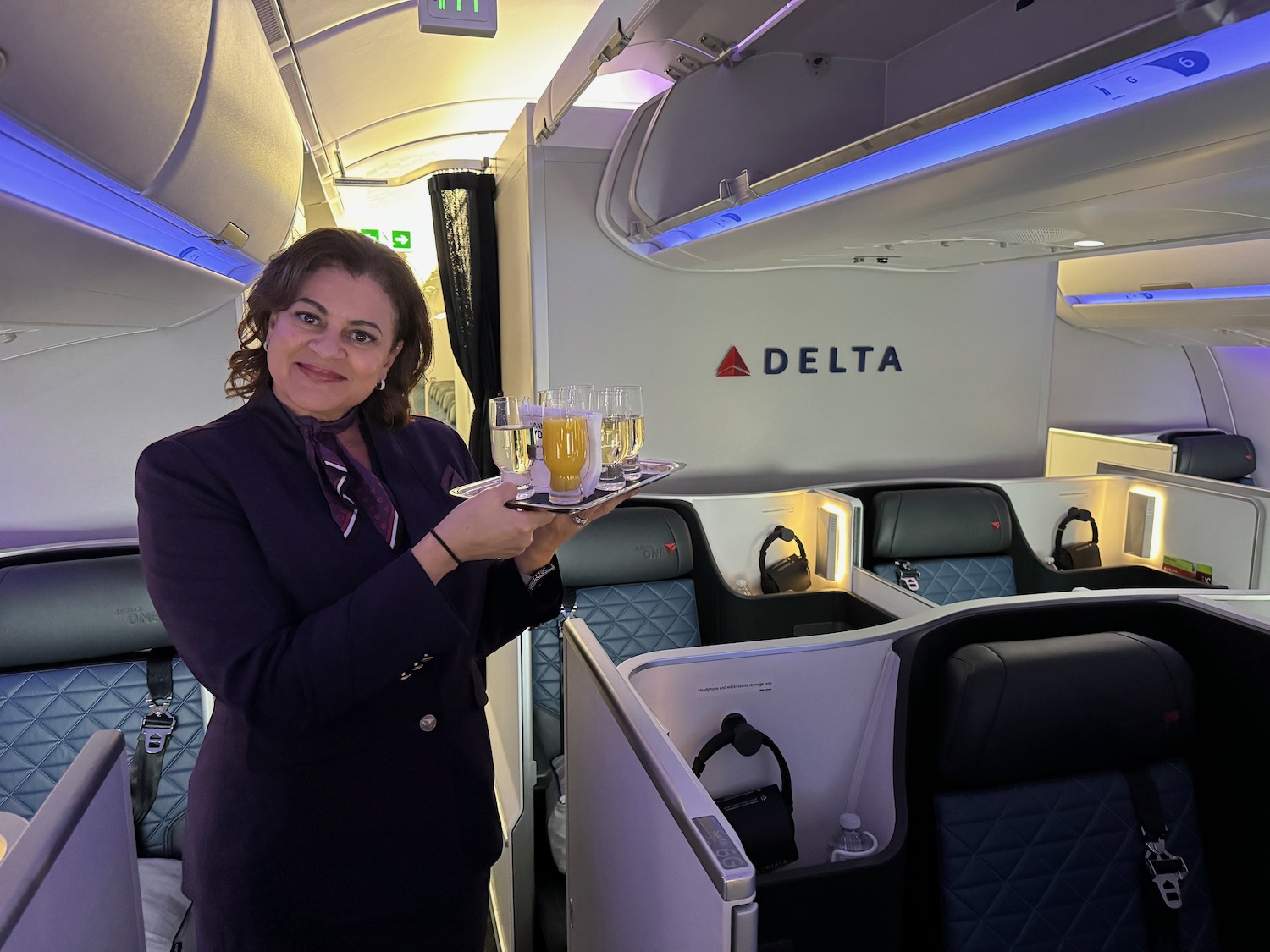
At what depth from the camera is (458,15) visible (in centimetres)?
171

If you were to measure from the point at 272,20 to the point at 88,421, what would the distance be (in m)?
1.60

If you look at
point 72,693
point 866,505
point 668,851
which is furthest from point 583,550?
point 668,851

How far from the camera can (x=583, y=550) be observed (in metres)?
3.05

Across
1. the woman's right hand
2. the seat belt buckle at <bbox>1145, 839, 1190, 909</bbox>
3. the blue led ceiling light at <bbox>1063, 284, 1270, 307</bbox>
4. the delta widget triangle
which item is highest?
the blue led ceiling light at <bbox>1063, 284, 1270, 307</bbox>

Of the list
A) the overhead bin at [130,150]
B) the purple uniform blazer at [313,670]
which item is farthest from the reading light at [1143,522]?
the overhead bin at [130,150]

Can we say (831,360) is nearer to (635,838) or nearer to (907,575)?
(907,575)

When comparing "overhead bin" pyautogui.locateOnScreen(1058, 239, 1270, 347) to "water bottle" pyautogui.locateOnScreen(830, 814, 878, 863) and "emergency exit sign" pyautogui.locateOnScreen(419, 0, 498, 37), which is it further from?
"emergency exit sign" pyautogui.locateOnScreen(419, 0, 498, 37)

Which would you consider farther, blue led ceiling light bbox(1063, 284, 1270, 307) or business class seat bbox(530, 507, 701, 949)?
blue led ceiling light bbox(1063, 284, 1270, 307)

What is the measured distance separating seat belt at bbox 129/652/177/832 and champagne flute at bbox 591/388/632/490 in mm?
1558

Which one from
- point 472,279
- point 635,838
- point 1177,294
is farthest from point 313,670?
point 1177,294

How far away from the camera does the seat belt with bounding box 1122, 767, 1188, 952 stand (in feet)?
5.62

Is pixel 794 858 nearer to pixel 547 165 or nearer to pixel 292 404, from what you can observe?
pixel 292 404

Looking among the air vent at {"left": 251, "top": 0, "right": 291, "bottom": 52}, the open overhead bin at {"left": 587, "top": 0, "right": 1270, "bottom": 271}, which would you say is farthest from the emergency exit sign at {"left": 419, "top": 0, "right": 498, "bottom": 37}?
the air vent at {"left": 251, "top": 0, "right": 291, "bottom": 52}

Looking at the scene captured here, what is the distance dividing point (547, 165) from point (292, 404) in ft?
8.15
